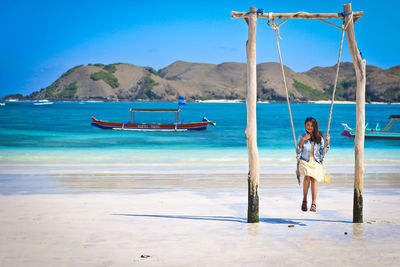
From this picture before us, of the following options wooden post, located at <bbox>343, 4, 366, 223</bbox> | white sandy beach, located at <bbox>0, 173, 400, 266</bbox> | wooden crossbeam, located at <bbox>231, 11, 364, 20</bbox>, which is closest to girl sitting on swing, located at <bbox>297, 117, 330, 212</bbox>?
wooden post, located at <bbox>343, 4, 366, 223</bbox>

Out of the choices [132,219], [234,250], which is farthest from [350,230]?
[132,219]

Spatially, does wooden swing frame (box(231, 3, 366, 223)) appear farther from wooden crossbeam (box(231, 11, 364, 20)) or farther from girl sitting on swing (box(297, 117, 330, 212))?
girl sitting on swing (box(297, 117, 330, 212))

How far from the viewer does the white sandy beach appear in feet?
15.7

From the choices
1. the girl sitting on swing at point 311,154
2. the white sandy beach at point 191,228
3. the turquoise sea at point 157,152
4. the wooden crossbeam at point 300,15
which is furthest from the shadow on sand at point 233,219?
the turquoise sea at point 157,152

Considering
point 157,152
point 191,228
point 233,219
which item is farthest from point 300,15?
point 157,152

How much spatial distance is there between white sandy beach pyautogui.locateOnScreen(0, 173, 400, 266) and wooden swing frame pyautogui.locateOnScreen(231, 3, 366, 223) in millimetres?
363

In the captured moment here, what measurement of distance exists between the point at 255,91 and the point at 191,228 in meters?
1.85

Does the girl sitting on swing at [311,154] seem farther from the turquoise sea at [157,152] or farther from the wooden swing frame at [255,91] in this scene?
the turquoise sea at [157,152]

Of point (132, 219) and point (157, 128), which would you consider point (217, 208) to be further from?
point (157, 128)

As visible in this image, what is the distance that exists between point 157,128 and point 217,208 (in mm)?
36227

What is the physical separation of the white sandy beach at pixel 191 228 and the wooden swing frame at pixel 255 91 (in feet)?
1.19

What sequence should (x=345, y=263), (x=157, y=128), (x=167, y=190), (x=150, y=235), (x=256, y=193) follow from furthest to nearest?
(x=157, y=128) < (x=167, y=190) < (x=256, y=193) < (x=150, y=235) < (x=345, y=263)

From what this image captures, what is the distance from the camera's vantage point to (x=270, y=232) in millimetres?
5777

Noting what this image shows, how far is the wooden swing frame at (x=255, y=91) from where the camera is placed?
18.9 ft
